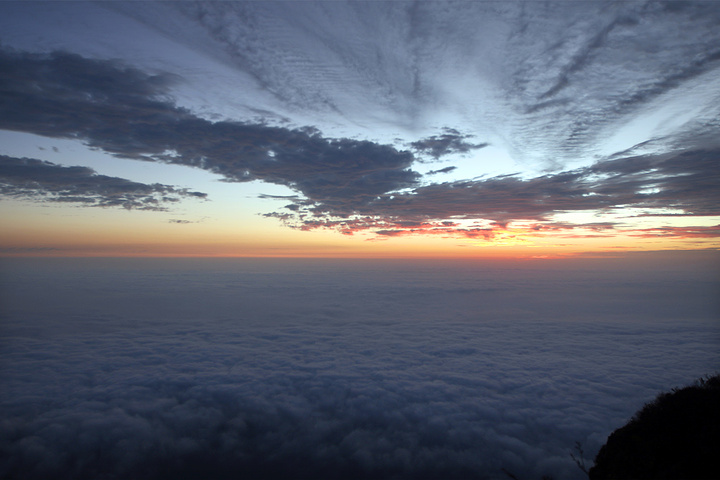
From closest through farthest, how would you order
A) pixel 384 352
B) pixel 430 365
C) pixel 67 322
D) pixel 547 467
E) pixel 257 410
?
pixel 547 467 → pixel 257 410 → pixel 430 365 → pixel 384 352 → pixel 67 322

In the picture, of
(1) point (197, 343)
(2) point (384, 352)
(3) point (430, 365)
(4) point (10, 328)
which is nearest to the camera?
(3) point (430, 365)

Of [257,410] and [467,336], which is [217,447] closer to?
[257,410]

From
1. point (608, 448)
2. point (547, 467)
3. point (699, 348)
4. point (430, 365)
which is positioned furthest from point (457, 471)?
point (699, 348)

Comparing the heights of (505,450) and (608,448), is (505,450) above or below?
below

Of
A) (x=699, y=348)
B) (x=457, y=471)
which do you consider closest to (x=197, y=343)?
(x=457, y=471)

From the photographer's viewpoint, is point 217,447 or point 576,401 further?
point 576,401

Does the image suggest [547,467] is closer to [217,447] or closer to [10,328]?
[217,447]
